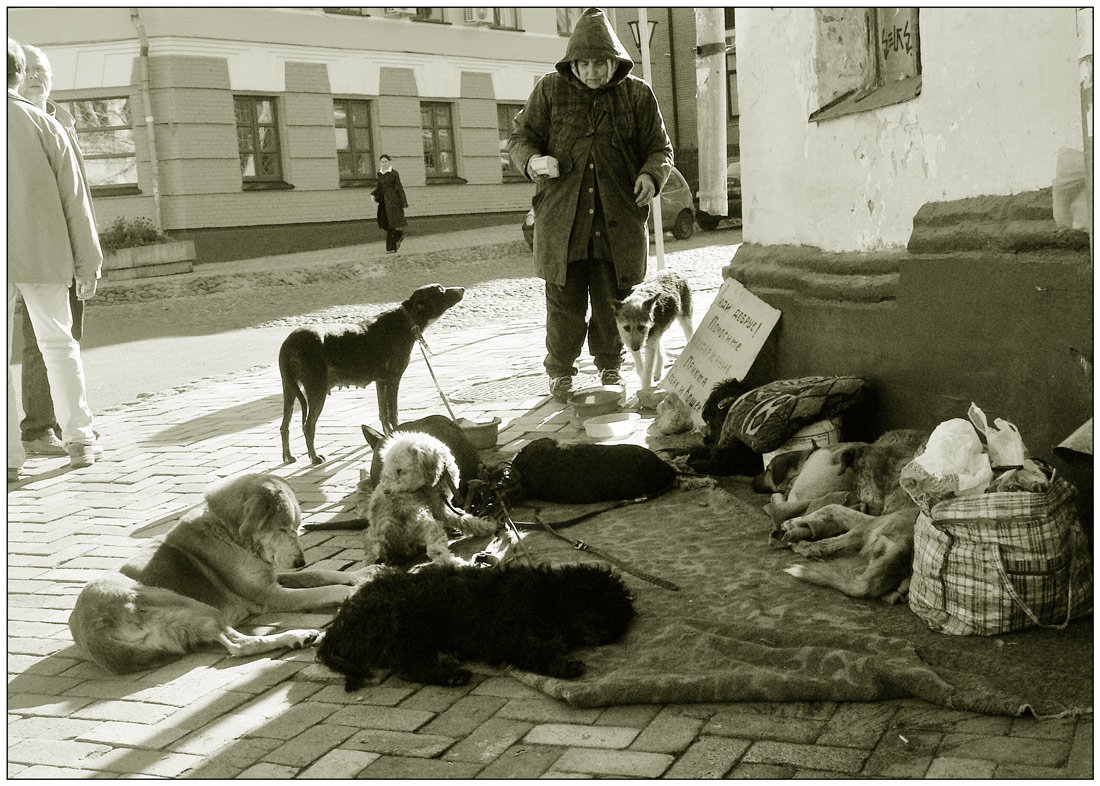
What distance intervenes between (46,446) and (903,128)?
5822 millimetres

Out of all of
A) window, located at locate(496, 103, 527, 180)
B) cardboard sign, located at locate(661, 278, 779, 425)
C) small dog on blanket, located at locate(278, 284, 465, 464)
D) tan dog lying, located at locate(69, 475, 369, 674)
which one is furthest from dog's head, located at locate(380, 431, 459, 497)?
window, located at locate(496, 103, 527, 180)

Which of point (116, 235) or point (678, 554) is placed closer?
point (678, 554)

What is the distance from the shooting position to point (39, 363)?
7.45m

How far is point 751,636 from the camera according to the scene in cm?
367

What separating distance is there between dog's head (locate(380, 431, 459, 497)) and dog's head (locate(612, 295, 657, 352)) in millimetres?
3173

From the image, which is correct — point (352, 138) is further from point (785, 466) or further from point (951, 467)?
point (951, 467)

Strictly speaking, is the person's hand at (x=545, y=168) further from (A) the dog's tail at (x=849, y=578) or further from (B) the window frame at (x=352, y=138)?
(B) the window frame at (x=352, y=138)

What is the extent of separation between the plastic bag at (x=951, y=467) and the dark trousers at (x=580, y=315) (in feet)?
14.0

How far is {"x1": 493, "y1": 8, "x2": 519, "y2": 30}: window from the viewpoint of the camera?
93.2 ft

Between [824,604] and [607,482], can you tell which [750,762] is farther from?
[607,482]

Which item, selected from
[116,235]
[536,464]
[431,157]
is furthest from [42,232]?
[431,157]

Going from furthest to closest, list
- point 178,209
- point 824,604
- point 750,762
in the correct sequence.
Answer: point 178,209, point 824,604, point 750,762

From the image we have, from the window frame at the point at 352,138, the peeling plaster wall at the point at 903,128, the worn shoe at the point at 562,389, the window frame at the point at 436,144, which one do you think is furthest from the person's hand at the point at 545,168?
the window frame at the point at 436,144

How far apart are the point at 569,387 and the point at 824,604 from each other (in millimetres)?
4297
